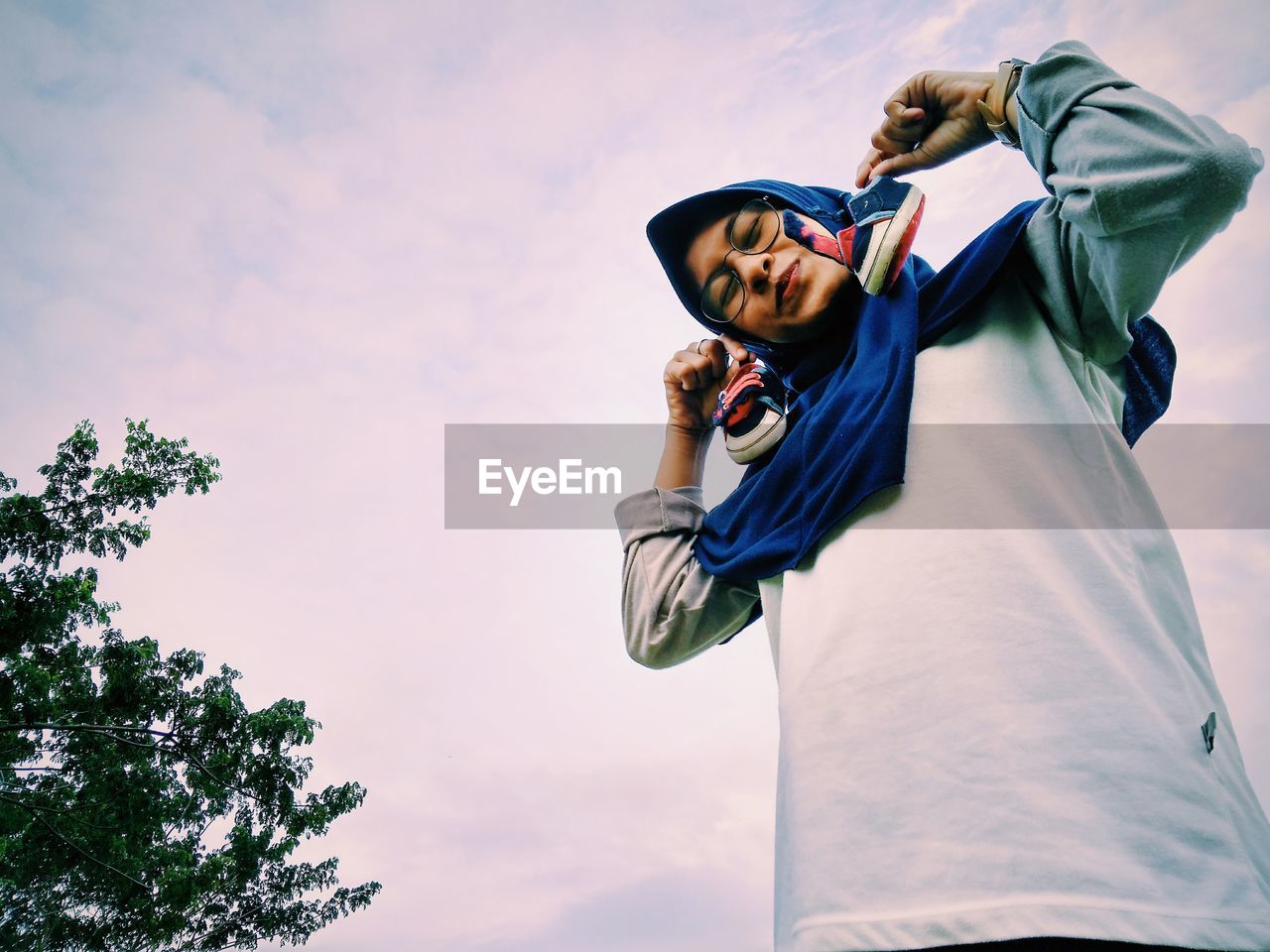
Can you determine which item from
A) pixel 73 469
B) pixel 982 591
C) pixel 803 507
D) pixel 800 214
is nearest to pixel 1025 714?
pixel 982 591

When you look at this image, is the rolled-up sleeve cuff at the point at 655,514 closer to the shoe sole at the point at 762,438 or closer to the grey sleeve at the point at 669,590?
the grey sleeve at the point at 669,590

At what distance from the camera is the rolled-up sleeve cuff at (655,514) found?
198cm

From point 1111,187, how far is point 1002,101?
0.43 metres

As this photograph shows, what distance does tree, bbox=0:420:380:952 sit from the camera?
9.05 m

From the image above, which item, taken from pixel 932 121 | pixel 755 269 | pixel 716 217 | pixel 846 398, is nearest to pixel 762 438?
pixel 846 398

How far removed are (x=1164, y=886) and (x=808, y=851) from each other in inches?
18.2

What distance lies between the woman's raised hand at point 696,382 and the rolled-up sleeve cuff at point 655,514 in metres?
0.22

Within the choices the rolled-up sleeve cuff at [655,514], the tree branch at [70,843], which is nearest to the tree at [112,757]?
the tree branch at [70,843]

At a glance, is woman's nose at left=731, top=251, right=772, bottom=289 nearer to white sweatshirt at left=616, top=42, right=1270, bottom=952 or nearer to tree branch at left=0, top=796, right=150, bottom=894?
white sweatshirt at left=616, top=42, right=1270, bottom=952

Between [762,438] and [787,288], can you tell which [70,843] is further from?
[787,288]

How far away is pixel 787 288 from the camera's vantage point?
1.82 meters

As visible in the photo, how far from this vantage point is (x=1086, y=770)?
1045 millimetres

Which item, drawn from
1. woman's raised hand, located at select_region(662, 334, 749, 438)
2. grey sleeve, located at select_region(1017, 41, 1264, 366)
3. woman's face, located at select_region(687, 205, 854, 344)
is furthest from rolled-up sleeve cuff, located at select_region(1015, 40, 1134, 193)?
woman's raised hand, located at select_region(662, 334, 749, 438)

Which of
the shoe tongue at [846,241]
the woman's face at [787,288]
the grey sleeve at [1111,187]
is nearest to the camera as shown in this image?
the grey sleeve at [1111,187]
